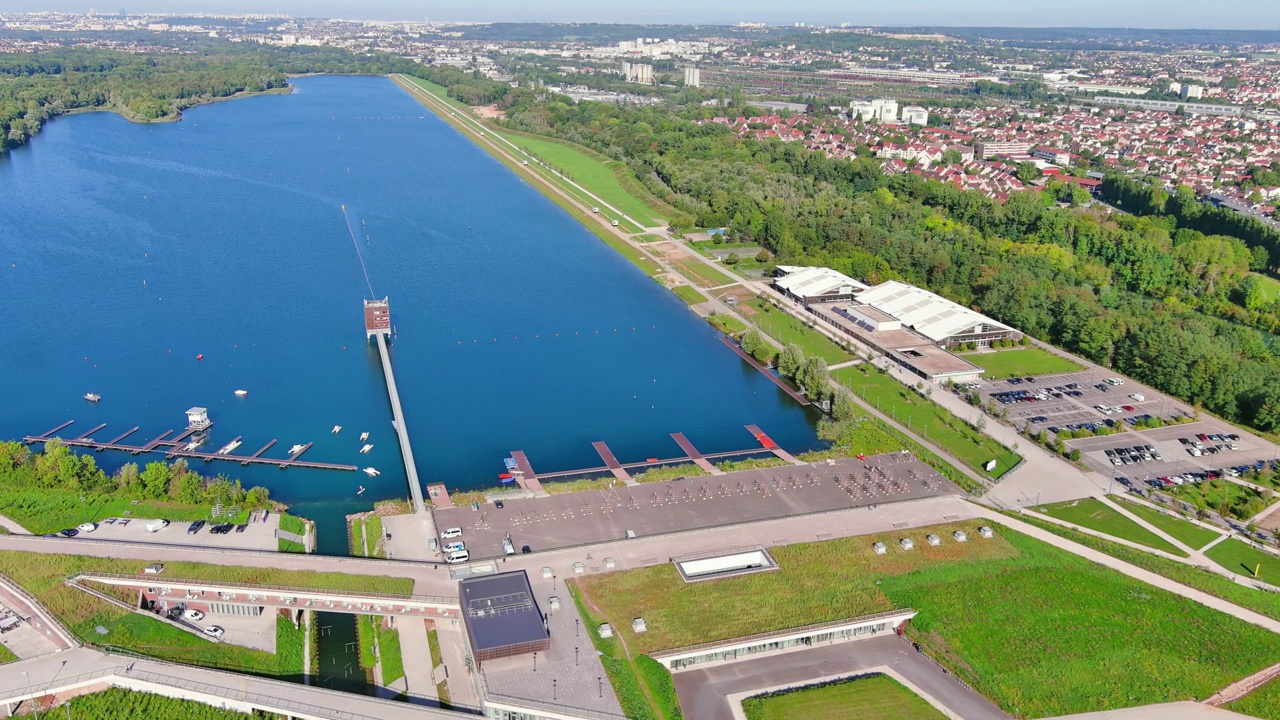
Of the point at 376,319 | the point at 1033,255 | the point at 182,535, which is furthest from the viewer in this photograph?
the point at 1033,255

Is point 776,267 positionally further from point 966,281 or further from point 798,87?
point 798,87

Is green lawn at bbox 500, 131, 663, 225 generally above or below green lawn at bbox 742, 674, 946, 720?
above

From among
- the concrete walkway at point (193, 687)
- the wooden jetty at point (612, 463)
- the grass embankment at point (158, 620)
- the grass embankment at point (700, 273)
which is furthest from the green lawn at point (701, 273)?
the concrete walkway at point (193, 687)

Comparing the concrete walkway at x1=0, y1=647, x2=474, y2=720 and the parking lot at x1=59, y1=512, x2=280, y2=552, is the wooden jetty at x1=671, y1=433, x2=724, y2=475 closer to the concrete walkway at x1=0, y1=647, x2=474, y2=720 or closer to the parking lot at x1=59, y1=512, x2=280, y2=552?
the parking lot at x1=59, y1=512, x2=280, y2=552

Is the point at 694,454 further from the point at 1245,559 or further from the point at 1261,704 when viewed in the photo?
the point at 1261,704

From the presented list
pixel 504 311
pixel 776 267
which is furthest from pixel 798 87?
pixel 504 311

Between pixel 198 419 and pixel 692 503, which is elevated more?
pixel 198 419

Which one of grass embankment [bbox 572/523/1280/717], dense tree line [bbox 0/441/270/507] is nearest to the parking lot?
dense tree line [bbox 0/441/270/507]

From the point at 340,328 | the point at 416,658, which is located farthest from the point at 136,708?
the point at 340,328
